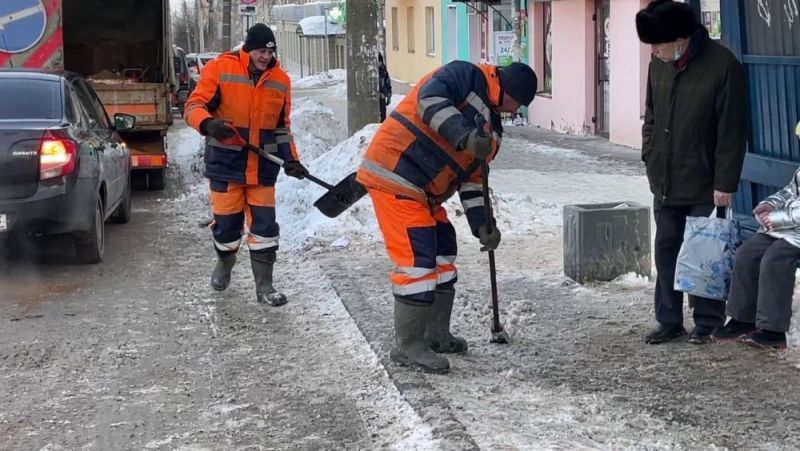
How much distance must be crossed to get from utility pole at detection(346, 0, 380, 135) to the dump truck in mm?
2323

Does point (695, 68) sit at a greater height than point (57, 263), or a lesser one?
greater

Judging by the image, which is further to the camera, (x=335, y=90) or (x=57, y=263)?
(x=335, y=90)

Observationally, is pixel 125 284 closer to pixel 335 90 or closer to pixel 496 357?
pixel 496 357

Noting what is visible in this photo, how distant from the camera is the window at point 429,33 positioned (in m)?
33.7

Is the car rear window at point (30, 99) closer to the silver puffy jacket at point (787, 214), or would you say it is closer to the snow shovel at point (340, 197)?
the snow shovel at point (340, 197)

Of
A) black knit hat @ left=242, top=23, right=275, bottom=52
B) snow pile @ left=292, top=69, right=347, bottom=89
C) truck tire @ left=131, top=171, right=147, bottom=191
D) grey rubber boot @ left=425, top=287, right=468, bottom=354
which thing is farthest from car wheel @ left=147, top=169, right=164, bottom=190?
snow pile @ left=292, top=69, right=347, bottom=89

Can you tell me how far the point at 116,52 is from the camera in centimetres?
1697

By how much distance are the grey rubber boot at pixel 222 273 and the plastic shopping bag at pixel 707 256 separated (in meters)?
3.10

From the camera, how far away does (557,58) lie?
20641 mm

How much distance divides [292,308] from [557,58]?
14.3 m

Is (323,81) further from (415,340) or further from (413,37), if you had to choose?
(415,340)

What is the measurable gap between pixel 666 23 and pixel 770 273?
4.34 feet

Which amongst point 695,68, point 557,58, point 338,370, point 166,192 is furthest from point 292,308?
point 557,58

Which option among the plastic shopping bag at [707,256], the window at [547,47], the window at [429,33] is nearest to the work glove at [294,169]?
the plastic shopping bag at [707,256]
